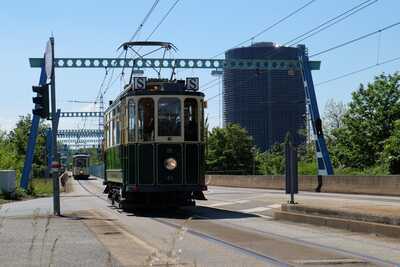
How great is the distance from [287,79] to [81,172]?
35272 millimetres

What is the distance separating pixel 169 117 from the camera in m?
21.5

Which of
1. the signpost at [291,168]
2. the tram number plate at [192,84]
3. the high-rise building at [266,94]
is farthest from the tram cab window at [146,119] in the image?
the high-rise building at [266,94]

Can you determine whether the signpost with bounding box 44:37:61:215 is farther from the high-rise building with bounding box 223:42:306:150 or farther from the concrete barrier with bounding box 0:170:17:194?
the high-rise building with bounding box 223:42:306:150

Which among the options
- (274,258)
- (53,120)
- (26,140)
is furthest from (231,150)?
(274,258)

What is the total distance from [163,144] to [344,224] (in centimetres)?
725

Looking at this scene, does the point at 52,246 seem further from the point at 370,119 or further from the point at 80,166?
the point at 80,166

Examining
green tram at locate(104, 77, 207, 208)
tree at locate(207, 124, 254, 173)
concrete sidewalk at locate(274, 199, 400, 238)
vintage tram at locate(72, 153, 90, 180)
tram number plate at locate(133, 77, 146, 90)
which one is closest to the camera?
concrete sidewalk at locate(274, 199, 400, 238)

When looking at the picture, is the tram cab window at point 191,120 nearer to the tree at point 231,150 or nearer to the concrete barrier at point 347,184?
the concrete barrier at point 347,184

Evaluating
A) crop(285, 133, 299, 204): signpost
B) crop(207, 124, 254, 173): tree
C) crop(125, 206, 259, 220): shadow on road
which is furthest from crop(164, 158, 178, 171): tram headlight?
crop(207, 124, 254, 173): tree

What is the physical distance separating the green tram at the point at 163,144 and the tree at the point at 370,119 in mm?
37703

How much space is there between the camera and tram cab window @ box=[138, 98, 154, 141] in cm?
2127

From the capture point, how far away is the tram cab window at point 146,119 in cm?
2127

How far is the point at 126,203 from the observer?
894 inches

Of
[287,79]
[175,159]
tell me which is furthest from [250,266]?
[287,79]
